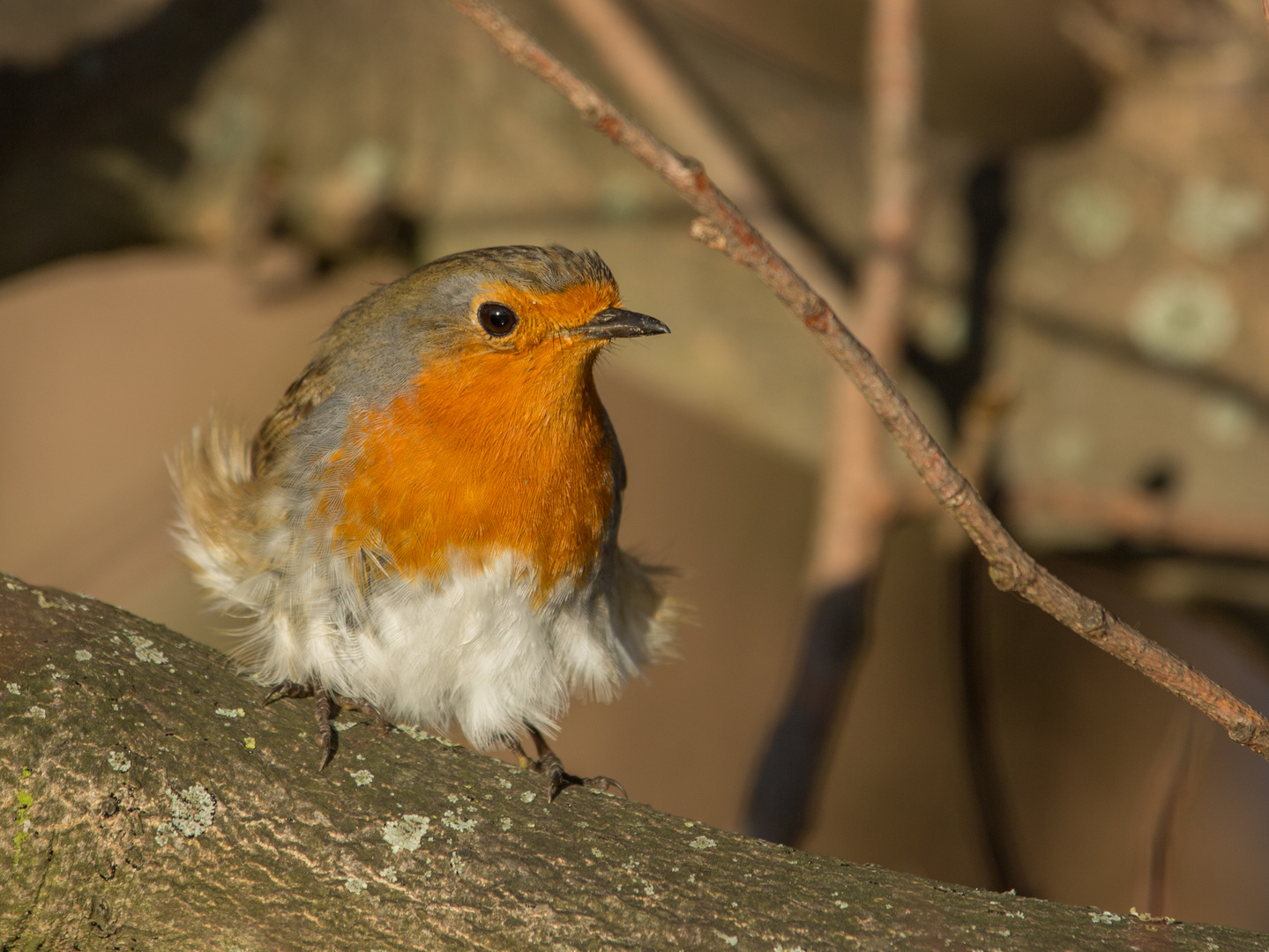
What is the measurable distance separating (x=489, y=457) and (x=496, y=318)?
0.32 meters

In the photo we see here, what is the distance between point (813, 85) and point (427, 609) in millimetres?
2796

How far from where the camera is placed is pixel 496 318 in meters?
2.60

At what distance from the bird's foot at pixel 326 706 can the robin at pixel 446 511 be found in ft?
0.21

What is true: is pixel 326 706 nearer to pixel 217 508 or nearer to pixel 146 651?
pixel 146 651

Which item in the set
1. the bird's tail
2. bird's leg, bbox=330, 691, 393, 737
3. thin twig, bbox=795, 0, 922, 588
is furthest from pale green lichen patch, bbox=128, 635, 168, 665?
thin twig, bbox=795, 0, 922, 588

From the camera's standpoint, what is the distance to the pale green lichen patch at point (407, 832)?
1647 mm

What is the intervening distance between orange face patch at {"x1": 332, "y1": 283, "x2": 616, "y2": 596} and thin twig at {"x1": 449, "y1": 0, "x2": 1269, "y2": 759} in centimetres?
122

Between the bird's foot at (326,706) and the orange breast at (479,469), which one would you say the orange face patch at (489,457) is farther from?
the bird's foot at (326,706)

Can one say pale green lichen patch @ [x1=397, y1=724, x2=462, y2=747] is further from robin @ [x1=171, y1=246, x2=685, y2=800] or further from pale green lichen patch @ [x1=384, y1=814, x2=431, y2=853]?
robin @ [x1=171, y1=246, x2=685, y2=800]

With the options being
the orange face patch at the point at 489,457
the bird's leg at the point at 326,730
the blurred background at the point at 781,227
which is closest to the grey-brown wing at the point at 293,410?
the orange face patch at the point at 489,457

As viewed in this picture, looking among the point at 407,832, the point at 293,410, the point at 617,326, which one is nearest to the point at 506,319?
the point at 617,326

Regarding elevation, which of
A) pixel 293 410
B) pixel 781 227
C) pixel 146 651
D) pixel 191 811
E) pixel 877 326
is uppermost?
pixel 781 227

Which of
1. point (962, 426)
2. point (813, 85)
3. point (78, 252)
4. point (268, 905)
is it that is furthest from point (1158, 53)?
point (268, 905)

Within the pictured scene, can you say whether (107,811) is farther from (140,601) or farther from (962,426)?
(140,601)
